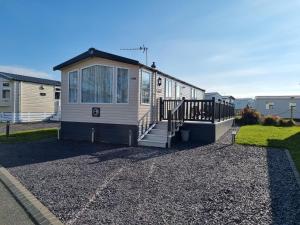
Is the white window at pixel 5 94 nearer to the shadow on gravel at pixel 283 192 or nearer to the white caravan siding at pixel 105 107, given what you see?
the white caravan siding at pixel 105 107

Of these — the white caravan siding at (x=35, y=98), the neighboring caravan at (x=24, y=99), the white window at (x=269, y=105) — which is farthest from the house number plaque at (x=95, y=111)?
the white window at (x=269, y=105)

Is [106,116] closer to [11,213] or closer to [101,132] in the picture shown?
[101,132]

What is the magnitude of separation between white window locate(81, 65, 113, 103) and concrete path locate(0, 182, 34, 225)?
7.18 metres

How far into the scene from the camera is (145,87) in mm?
11320

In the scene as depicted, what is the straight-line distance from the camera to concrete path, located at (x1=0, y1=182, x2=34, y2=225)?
347 cm

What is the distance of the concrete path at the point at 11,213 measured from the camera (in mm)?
3469

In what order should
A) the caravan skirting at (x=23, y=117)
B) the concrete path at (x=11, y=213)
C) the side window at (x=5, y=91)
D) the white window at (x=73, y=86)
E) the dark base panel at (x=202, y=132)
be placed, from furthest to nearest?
the side window at (x=5, y=91)
the caravan skirting at (x=23, y=117)
the white window at (x=73, y=86)
the dark base panel at (x=202, y=132)
the concrete path at (x=11, y=213)

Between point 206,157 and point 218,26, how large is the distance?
706 cm

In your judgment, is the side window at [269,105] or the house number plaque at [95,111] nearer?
the house number plaque at [95,111]

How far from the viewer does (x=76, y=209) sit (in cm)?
401

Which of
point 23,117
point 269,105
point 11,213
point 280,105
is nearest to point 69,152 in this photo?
point 11,213

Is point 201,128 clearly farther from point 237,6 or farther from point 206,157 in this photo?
point 237,6

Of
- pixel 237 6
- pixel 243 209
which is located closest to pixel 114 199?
pixel 243 209

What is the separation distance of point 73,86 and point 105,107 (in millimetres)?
2127
